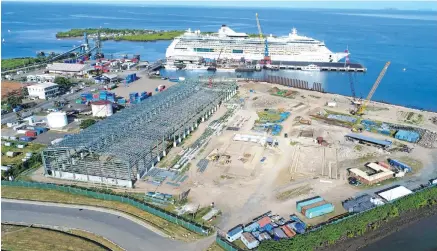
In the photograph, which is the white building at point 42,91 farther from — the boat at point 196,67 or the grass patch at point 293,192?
the grass patch at point 293,192

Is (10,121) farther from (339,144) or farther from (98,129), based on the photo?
(339,144)

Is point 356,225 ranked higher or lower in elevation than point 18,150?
lower

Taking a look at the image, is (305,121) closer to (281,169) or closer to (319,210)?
(281,169)

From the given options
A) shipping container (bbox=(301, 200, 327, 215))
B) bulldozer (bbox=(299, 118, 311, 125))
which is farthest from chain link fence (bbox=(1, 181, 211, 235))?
bulldozer (bbox=(299, 118, 311, 125))

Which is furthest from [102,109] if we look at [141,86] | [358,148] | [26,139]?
[358,148]

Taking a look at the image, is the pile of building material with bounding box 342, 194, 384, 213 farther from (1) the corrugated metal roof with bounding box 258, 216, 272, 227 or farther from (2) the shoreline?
(1) the corrugated metal roof with bounding box 258, 216, 272, 227

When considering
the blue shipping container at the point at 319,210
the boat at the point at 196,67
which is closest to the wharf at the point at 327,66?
the boat at the point at 196,67
